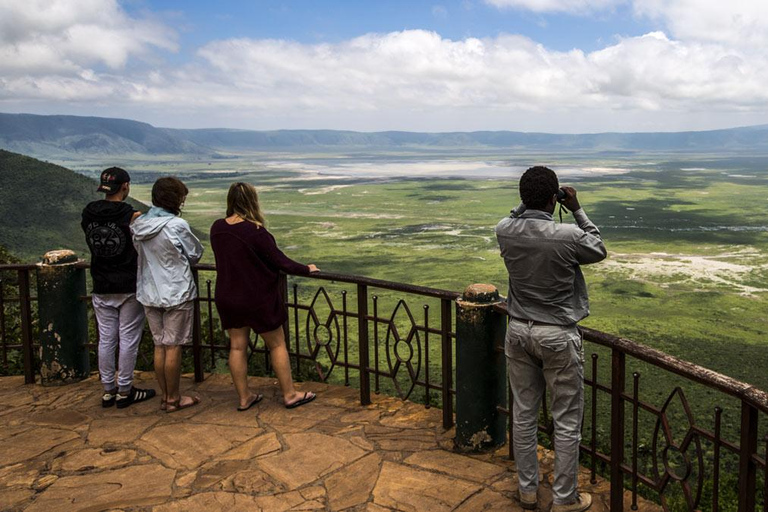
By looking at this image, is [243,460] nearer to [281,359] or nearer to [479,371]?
[281,359]

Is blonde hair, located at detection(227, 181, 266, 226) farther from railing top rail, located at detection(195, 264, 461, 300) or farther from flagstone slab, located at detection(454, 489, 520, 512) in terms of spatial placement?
flagstone slab, located at detection(454, 489, 520, 512)

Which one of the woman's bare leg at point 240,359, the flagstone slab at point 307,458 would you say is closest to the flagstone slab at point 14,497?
the flagstone slab at point 307,458

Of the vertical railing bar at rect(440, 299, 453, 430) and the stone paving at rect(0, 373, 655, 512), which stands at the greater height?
the vertical railing bar at rect(440, 299, 453, 430)

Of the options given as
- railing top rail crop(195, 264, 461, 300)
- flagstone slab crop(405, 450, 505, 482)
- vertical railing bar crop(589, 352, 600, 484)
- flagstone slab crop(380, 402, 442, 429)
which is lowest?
flagstone slab crop(405, 450, 505, 482)

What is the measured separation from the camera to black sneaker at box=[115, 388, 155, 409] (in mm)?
5434

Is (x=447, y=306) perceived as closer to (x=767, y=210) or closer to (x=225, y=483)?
(x=225, y=483)

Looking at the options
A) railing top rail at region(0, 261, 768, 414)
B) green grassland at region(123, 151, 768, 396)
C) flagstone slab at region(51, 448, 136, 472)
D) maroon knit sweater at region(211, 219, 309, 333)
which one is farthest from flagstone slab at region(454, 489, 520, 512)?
green grassland at region(123, 151, 768, 396)

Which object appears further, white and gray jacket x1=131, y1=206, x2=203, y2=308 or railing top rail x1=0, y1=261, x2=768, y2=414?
white and gray jacket x1=131, y1=206, x2=203, y2=308

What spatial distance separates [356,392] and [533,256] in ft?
9.17

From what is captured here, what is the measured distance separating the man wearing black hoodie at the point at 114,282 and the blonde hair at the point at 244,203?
80 cm

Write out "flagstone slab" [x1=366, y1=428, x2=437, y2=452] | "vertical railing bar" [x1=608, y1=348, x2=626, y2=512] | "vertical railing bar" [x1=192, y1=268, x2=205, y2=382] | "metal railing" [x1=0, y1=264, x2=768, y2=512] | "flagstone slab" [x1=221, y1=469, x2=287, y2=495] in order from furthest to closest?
"vertical railing bar" [x1=192, y1=268, x2=205, y2=382] < "flagstone slab" [x1=366, y1=428, x2=437, y2=452] < "flagstone slab" [x1=221, y1=469, x2=287, y2=495] < "vertical railing bar" [x1=608, y1=348, x2=626, y2=512] < "metal railing" [x1=0, y1=264, x2=768, y2=512]

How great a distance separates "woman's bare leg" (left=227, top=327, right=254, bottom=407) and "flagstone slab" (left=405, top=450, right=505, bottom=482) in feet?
4.79

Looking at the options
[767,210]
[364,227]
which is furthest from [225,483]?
[767,210]

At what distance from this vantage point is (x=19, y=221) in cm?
5431
